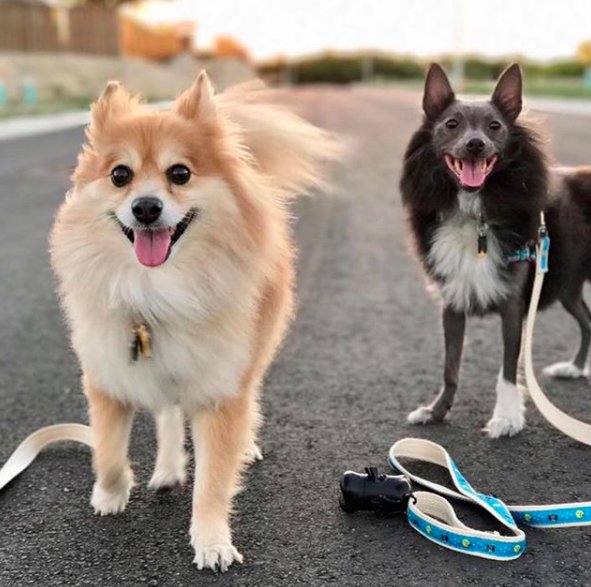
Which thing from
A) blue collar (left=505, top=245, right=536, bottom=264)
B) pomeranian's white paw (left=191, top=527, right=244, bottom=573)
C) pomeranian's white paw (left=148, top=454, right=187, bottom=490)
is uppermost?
blue collar (left=505, top=245, right=536, bottom=264)

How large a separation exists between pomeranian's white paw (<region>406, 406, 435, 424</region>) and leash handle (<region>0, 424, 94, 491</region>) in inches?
63.6

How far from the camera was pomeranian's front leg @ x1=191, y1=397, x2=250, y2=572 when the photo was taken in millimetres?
2854

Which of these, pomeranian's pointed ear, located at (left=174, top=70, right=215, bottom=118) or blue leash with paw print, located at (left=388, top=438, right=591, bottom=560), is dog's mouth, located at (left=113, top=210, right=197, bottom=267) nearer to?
pomeranian's pointed ear, located at (left=174, top=70, right=215, bottom=118)

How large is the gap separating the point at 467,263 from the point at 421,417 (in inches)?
32.8

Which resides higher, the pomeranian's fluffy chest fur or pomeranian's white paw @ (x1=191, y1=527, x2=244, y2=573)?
the pomeranian's fluffy chest fur

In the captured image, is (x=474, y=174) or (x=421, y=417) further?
(x=421, y=417)

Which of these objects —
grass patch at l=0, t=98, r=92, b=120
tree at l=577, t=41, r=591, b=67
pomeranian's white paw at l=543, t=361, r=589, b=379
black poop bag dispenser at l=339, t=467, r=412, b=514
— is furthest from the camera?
tree at l=577, t=41, r=591, b=67

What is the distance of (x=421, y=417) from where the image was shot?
13.2 feet

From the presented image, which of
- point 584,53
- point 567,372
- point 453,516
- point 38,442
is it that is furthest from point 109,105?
point 584,53

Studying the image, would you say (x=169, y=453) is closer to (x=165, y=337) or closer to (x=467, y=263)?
(x=165, y=337)

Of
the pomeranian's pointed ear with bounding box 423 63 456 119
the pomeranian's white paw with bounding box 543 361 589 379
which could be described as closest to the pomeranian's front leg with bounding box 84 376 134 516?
the pomeranian's pointed ear with bounding box 423 63 456 119

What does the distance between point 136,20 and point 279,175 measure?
6314 centimetres

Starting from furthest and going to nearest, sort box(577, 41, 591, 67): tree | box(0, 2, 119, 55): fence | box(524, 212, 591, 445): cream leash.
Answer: box(577, 41, 591, 67): tree, box(0, 2, 119, 55): fence, box(524, 212, 591, 445): cream leash

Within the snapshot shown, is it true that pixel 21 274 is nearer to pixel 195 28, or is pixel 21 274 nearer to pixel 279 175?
pixel 279 175
